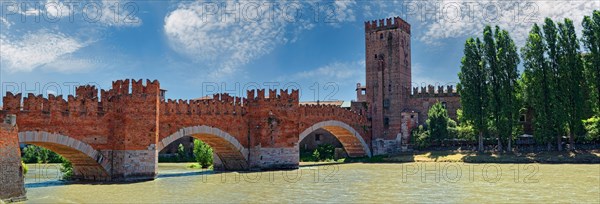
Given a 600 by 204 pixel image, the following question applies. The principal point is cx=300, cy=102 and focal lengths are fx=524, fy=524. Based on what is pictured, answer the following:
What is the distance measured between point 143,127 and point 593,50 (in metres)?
30.4

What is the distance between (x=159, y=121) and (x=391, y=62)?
2639 cm

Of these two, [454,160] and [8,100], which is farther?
[454,160]

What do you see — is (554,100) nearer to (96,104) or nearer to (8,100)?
(96,104)

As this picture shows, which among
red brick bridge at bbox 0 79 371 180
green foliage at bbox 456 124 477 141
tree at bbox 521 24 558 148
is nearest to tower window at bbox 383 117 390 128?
green foliage at bbox 456 124 477 141

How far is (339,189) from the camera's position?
67.8 ft

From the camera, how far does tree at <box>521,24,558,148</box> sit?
122ft

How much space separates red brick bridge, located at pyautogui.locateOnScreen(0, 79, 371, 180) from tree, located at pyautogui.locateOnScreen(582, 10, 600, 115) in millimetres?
20791

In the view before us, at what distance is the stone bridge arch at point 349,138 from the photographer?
4051 centimetres

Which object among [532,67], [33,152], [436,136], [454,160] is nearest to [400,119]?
[436,136]

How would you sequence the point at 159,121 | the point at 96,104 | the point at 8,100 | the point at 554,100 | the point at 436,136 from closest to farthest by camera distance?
the point at 8,100 → the point at 96,104 → the point at 159,121 → the point at 554,100 → the point at 436,136

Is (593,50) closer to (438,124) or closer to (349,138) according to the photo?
(438,124)

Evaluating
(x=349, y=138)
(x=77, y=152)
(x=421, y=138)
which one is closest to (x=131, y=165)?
(x=77, y=152)

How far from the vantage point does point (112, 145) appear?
23250mm

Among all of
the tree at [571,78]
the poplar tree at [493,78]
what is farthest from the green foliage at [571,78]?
the poplar tree at [493,78]
